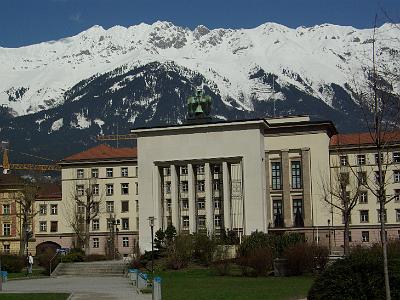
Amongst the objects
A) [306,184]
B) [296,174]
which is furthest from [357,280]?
[296,174]

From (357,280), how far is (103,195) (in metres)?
78.8

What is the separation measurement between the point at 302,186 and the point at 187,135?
1514 centimetres

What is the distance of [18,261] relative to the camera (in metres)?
57.0

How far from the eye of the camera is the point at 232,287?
33562 mm

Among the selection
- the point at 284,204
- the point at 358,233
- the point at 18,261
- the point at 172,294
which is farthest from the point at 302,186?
the point at 172,294

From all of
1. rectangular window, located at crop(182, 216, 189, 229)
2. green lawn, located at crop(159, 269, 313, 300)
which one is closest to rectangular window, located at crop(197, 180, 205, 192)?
rectangular window, located at crop(182, 216, 189, 229)

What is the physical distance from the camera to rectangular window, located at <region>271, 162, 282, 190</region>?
78438mm

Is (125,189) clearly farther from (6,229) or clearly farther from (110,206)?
(6,229)

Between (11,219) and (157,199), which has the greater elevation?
(157,199)

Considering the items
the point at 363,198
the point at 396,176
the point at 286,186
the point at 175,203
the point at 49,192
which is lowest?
the point at 175,203

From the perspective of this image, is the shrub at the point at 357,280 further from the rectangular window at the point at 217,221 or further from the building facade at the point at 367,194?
the building facade at the point at 367,194

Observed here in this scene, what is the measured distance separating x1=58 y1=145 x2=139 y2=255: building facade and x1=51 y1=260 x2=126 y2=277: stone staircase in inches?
1585

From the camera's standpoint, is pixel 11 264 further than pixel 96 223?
No

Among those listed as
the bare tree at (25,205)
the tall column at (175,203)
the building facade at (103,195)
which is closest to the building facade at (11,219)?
the bare tree at (25,205)
